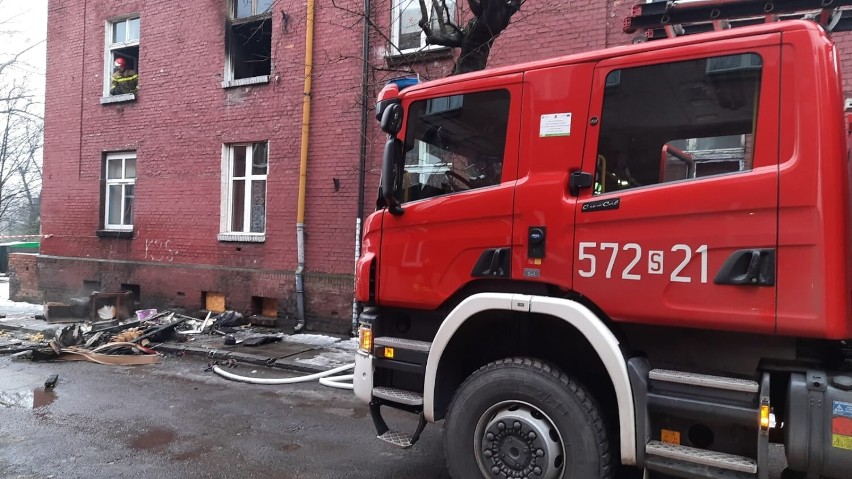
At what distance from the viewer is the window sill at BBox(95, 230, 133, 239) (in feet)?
38.9

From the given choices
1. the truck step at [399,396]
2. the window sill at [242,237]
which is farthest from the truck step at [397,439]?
the window sill at [242,237]

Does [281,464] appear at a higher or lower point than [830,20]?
lower

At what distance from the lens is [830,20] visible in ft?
12.6

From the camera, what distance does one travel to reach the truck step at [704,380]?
272cm

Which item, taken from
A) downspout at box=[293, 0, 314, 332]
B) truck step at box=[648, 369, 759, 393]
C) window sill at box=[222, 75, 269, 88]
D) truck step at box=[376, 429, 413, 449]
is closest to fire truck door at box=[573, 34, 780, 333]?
truck step at box=[648, 369, 759, 393]

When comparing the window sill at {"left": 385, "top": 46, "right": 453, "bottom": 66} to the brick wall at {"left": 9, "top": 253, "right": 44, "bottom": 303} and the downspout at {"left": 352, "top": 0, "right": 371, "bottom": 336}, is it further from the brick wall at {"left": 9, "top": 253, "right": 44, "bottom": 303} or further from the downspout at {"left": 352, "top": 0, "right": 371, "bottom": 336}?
the brick wall at {"left": 9, "top": 253, "right": 44, "bottom": 303}

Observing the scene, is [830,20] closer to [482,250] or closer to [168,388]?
[482,250]

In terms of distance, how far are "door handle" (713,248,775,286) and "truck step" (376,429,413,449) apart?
2.23 m

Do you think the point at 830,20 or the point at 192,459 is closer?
the point at 830,20

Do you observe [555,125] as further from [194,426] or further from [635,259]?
[194,426]

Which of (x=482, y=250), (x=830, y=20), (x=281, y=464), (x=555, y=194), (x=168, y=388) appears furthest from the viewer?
(x=168, y=388)

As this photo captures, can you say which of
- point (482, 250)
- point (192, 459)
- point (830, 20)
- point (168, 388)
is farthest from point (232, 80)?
point (830, 20)

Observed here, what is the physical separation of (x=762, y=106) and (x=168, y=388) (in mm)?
6556

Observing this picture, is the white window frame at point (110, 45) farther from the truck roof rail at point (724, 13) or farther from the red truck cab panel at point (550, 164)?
the truck roof rail at point (724, 13)
